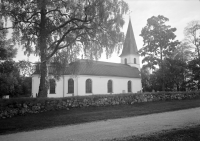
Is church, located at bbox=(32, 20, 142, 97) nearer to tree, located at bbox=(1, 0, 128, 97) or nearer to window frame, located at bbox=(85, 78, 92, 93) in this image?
window frame, located at bbox=(85, 78, 92, 93)

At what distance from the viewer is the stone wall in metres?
12.0

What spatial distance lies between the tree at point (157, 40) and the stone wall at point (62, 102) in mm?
8256

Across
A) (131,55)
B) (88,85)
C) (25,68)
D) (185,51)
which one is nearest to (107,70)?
(88,85)

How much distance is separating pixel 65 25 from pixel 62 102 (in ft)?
25.0

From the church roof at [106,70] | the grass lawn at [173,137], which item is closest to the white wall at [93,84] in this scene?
the church roof at [106,70]

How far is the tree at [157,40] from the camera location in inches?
1044

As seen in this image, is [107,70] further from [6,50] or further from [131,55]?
[6,50]

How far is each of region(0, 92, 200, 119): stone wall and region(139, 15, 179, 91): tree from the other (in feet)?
27.1

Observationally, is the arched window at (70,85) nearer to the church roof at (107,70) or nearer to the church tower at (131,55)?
the church roof at (107,70)

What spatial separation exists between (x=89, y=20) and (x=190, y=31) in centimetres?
2737

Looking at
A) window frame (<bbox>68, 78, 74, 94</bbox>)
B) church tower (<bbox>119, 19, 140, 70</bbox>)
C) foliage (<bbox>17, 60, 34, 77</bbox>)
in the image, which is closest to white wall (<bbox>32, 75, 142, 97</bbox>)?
window frame (<bbox>68, 78, 74, 94</bbox>)

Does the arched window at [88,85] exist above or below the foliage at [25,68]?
below

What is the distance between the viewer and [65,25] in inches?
648

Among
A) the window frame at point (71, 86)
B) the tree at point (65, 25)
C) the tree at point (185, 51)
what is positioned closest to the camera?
the tree at point (65, 25)
